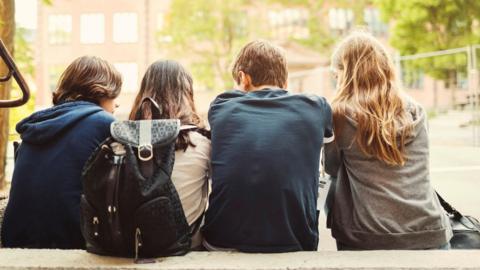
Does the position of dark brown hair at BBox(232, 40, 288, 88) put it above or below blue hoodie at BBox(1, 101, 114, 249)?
above

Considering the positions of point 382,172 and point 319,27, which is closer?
point 382,172

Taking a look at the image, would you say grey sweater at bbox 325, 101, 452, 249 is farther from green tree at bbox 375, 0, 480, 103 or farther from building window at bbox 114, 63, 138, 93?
building window at bbox 114, 63, 138, 93

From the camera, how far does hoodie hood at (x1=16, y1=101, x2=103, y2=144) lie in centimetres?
280

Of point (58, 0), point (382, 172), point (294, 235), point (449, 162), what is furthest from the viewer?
point (58, 0)

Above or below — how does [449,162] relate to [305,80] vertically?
below

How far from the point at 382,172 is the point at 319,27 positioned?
28302 mm

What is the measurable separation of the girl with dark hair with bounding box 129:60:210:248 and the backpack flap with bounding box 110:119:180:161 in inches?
13.9

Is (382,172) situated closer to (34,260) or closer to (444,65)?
(34,260)

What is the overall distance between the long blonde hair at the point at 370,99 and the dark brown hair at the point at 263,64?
30cm

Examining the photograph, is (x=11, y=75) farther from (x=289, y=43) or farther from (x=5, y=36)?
(x=289, y=43)

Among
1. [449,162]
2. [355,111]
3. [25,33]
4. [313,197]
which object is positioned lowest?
[449,162]

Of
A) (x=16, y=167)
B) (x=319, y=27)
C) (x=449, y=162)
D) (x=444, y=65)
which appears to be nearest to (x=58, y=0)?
(x=319, y=27)

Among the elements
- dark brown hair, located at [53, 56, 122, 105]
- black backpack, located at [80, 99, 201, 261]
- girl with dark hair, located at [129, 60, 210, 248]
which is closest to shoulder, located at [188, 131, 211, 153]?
girl with dark hair, located at [129, 60, 210, 248]

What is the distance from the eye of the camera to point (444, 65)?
691 inches
